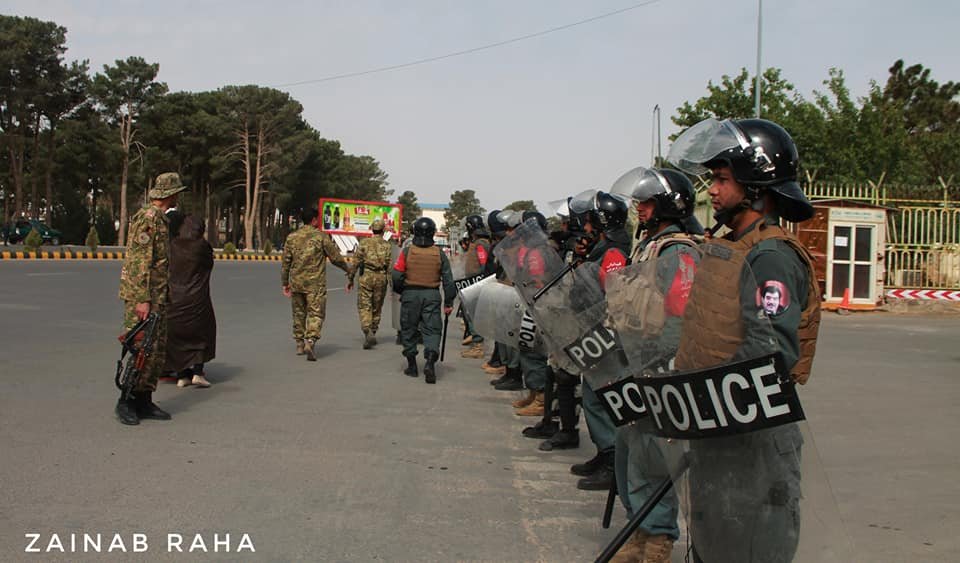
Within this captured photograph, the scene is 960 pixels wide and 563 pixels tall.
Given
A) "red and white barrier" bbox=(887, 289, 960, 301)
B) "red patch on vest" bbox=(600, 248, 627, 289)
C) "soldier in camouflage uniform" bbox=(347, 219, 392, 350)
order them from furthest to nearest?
"red and white barrier" bbox=(887, 289, 960, 301) < "soldier in camouflage uniform" bbox=(347, 219, 392, 350) < "red patch on vest" bbox=(600, 248, 627, 289)

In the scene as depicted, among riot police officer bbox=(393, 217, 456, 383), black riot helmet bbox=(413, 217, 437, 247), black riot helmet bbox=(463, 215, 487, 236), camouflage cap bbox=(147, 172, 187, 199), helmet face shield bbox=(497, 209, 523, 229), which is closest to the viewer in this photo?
camouflage cap bbox=(147, 172, 187, 199)

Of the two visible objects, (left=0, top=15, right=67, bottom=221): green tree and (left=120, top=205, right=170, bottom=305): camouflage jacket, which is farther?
(left=0, top=15, right=67, bottom=221): green tree

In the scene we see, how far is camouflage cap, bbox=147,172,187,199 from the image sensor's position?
6.66 m

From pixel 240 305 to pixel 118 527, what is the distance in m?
13.3

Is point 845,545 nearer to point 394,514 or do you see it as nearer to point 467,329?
point 394,514

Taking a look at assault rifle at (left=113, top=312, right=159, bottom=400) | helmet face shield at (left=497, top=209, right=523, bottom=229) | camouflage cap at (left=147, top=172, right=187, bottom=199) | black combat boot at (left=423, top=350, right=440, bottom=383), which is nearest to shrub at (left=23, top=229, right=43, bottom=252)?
helmet face shield at (left=497, top=209, right=523, bottom=229)

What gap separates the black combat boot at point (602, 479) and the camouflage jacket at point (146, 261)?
345cm

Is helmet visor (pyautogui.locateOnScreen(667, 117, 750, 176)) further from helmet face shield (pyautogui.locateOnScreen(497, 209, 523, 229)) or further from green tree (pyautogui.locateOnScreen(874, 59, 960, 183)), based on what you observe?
green tree (pyautogui.locateOnScreen(874, 59, 960, 183))

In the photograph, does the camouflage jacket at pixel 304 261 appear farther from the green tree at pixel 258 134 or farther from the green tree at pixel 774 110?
the green tree at pixel 258 134

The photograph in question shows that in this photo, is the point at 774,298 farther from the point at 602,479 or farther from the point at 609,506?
the point at 602,479

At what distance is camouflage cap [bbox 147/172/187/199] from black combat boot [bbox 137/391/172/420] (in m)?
1.52

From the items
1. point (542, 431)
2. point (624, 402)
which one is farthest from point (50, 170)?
point (624, 402)

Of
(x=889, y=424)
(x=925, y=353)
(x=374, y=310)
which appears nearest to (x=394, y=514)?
(x=889, y=424)

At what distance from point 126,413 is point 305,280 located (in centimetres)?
440
